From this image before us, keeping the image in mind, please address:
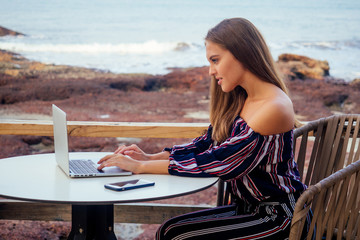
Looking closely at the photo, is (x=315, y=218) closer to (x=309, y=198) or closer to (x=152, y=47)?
(x=309, y=198)

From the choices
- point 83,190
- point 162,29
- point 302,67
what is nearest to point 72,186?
point 83,190

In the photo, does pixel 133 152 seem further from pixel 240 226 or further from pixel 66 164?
pixel 240 226

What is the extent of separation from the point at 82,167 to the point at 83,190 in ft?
0.79

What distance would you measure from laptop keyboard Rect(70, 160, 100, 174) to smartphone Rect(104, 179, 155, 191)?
0.16 meters

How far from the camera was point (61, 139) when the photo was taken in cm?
146

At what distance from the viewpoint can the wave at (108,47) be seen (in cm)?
561

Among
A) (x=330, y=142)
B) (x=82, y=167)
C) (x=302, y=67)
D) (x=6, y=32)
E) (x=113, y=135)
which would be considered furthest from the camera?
(x=302, y=67)

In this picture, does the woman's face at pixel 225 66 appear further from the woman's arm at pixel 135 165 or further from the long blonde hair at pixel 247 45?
the woman's arm at pixel 135 165

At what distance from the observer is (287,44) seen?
5691 millimetres

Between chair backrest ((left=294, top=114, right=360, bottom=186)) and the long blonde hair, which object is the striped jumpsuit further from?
chair backrest ((left=294, top=114, right=360, bottom=186))

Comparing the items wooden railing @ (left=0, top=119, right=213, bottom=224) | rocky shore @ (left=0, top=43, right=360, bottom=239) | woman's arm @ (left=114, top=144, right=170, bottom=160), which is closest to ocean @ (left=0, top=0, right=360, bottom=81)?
rocky shore @ (left=0, top=43, right=360, bottom=239)

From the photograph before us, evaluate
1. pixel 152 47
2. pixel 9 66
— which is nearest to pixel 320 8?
pixel 152 47

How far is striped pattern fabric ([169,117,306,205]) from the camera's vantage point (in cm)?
141

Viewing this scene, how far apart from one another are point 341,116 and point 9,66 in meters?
4.93
